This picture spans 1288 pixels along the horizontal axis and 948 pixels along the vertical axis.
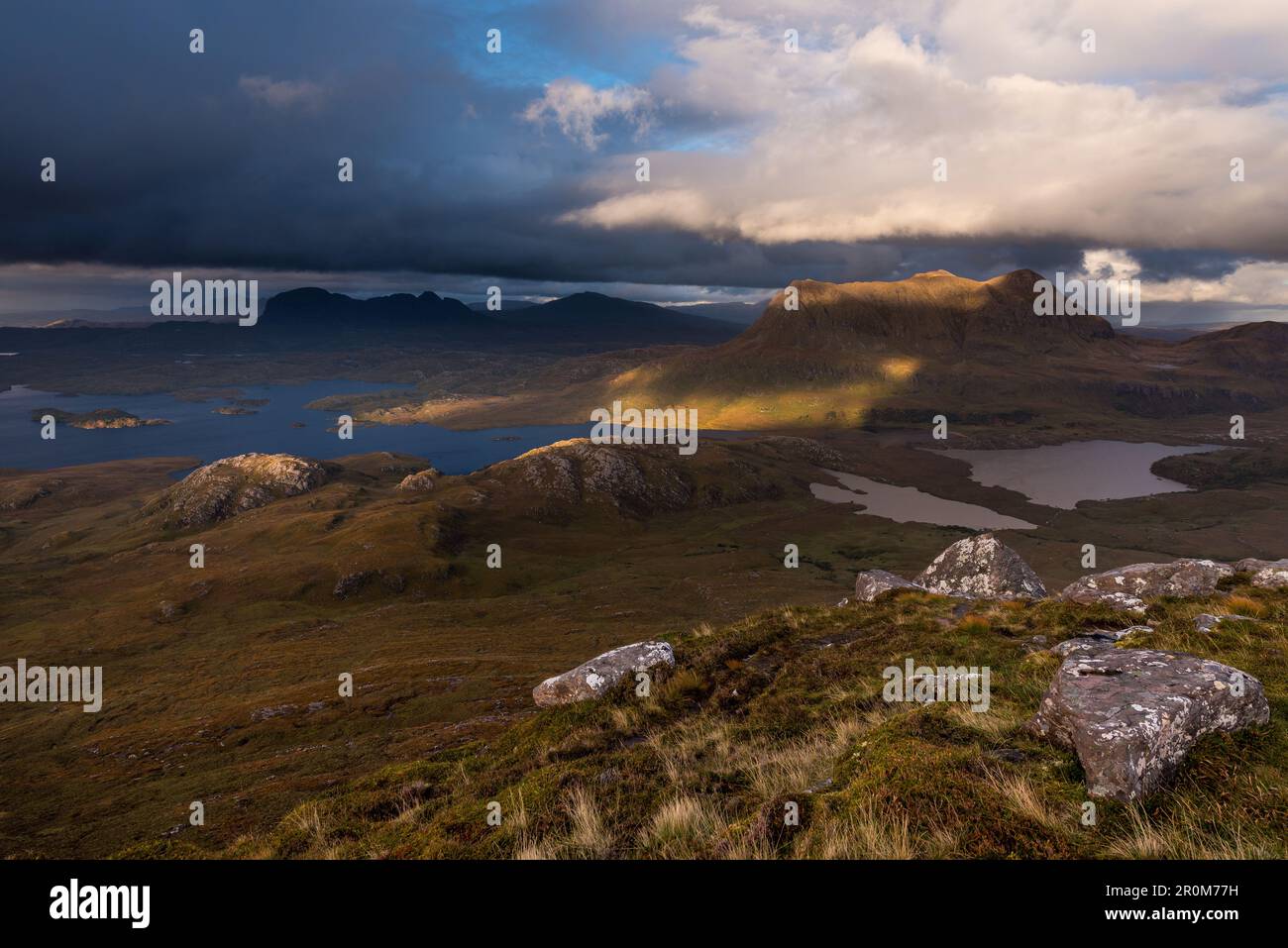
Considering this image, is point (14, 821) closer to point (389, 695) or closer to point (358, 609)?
point (389, 695)

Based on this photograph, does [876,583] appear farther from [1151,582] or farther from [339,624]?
[339,624]

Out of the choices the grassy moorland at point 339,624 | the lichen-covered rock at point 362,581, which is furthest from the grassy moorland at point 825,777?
the lichen-covered rock at point 362,581

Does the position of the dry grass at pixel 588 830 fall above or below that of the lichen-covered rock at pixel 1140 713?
below

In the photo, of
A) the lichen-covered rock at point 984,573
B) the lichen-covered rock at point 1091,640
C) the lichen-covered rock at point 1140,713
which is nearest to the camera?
the lichen-covered rock at point 1140,713

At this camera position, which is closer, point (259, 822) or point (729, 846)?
point (729, 846)

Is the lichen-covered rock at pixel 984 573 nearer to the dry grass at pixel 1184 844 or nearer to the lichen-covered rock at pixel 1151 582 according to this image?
the lichen-covered rock at pixel 1151 582

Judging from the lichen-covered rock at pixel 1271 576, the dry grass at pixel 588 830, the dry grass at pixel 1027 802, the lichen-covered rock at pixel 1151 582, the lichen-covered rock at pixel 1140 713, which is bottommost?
the lichen-covered rock at pixel 1151 582
